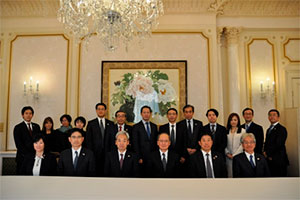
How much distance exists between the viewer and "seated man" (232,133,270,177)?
2957 mm

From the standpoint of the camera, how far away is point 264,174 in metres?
2.97

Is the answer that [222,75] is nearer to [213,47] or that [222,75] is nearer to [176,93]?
[213,47]

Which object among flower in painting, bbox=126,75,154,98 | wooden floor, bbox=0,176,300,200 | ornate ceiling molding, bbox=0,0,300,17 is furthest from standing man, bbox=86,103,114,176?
ornate ceiling molding, bbox=0,0,300,17

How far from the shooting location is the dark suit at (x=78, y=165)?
114 inches

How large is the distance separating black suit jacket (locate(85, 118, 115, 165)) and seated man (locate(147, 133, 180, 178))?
90 centimetres

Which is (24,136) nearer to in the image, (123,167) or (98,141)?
(98,141)

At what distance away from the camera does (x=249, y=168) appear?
2.97 meters

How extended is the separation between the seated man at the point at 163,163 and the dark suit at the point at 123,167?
194mm

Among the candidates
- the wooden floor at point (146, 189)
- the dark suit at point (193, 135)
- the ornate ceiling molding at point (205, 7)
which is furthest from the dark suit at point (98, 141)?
the ornate ceiling molding at point (205, 7)

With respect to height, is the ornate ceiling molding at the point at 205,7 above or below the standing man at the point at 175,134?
above

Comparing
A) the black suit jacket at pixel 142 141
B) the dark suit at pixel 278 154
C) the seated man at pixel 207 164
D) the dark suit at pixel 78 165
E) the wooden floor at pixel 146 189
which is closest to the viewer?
the wooden floor at pixel 146 189

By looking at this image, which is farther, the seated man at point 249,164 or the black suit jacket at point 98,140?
the black suit jacket at point 98,140

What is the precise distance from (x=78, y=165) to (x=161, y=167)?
3.01ft

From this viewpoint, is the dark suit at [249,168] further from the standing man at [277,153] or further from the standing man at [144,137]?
the standing man at [144,137]
